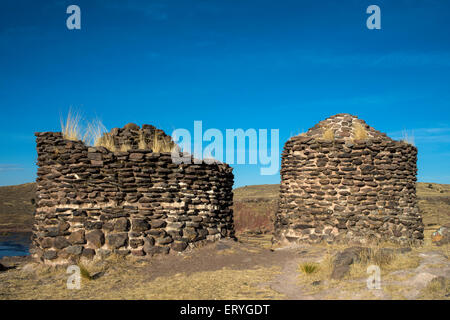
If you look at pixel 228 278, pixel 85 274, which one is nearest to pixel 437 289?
pixel 228 278

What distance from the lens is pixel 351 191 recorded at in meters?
11.6

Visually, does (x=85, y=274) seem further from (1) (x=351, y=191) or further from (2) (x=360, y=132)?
(2) (x=360, y=132)

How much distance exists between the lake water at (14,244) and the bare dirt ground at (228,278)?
14.9 meters

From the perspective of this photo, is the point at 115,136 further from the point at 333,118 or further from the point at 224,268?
the point at 333,118

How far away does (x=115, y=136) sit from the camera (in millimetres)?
11062

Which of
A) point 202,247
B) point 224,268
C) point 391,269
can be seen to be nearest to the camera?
point 391,269

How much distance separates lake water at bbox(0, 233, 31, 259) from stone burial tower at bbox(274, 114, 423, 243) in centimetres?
1720

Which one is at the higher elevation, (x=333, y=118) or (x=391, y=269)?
(x=333, y=118)

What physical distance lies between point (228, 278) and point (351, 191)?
5738 millimetres

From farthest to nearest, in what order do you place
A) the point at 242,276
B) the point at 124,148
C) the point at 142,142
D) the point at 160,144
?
the point at 160,144 → the point at 142,142 → the point at 124,148 → the point at 242,276

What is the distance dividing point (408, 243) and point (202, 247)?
251 inches

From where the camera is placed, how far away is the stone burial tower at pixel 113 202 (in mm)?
9172

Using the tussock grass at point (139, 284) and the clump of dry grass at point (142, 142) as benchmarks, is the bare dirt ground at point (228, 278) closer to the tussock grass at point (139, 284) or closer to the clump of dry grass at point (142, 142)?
the tussock grass at point (139, 284)
